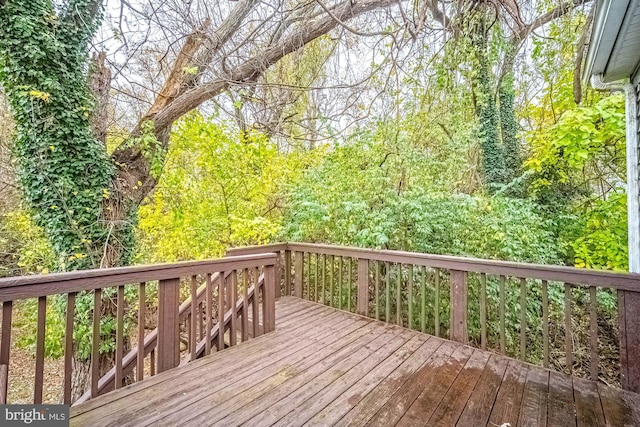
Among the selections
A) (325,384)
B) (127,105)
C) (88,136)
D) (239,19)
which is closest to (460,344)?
(325,384)

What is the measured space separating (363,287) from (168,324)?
2.17 metres

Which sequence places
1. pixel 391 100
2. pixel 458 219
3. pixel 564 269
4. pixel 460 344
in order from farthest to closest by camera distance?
pixel 391 100 → pixel 458 219 → pixel 460 344 → pixel 564 269

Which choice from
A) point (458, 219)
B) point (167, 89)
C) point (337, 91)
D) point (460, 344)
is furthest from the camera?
point (337, 91)

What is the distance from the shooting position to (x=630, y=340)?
212cm

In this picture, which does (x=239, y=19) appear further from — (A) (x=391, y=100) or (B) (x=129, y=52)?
(A) (x=391, y=100)

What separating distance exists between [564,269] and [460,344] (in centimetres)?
111

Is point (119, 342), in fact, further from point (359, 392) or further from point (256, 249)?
point (256, 249)

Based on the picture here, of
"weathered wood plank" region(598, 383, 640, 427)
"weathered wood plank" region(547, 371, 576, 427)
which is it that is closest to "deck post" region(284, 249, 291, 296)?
"weathered wood plank" region(547, 371, 576, 427)

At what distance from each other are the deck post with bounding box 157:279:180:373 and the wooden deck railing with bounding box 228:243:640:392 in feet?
4.05

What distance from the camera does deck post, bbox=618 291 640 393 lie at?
2.10 meters

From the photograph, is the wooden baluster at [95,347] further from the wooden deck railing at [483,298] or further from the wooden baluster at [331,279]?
the wooden baluster at [331,279]

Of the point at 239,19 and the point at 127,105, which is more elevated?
the point at 239,19

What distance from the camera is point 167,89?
198 inches

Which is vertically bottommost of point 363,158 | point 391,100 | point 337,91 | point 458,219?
point 458,219
